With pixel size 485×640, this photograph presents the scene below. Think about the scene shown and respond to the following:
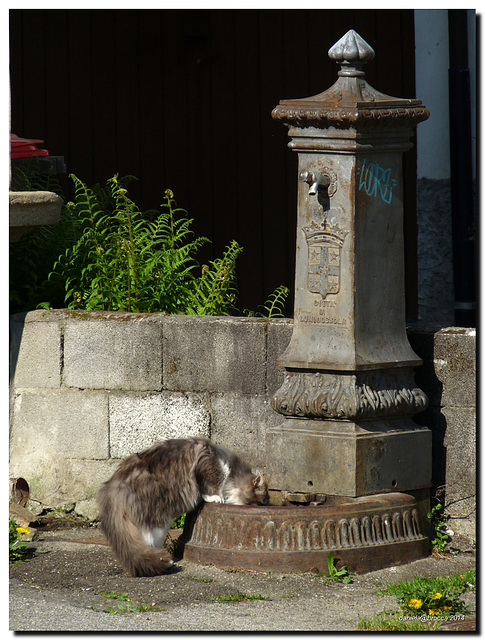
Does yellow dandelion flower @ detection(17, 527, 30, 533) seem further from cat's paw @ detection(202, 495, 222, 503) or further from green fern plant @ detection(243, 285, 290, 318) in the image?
green fern plant @ detection(243, 285, 290, 318)

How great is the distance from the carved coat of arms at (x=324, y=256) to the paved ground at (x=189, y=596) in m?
1.44

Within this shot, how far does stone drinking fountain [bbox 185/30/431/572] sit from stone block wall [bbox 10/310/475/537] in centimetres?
23

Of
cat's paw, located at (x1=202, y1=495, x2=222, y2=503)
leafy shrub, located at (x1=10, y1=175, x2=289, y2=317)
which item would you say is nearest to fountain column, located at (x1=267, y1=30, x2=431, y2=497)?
cat's paw, located at (x1=202, y1=495, x2=222, y2=503)

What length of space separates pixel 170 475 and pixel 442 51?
15.0ft

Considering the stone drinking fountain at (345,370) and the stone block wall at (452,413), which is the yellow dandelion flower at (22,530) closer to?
the stone drinking fountain at (345,370)

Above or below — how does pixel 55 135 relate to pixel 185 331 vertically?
above

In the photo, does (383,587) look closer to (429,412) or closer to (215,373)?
(429,412)

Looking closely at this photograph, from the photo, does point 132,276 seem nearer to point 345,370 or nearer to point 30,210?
point 30,210

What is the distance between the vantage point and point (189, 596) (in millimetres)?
5262

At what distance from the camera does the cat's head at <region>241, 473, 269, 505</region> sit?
5828 millimetres

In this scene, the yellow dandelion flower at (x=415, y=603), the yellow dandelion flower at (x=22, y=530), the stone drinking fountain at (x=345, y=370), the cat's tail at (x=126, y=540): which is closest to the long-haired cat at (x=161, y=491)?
the cat's tail at (x=126, y=540)

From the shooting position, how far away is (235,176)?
936 cm

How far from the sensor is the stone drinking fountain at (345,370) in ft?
18.2

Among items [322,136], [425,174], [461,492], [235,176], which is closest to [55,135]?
[235,176]
